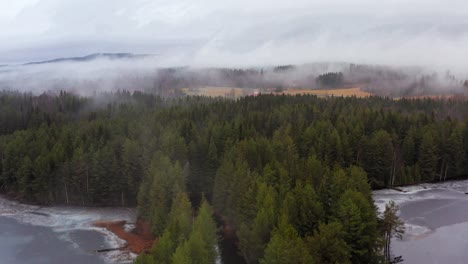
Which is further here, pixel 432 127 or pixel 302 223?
pixel 432 127

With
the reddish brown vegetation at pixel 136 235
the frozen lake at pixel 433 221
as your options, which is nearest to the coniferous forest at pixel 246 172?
the reddish brown vegetation at pixel 136 235

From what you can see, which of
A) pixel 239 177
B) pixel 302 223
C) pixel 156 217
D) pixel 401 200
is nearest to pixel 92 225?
pixel 156 217

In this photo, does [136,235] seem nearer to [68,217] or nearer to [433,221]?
[68,217]

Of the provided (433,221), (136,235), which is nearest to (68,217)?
(136,235)

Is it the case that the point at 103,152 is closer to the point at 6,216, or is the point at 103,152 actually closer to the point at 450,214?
the point at 6,216

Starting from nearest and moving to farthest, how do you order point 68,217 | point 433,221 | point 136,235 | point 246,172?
1. point 246,172
2. point 136,235
3. point 433,221
4. point 68,217
